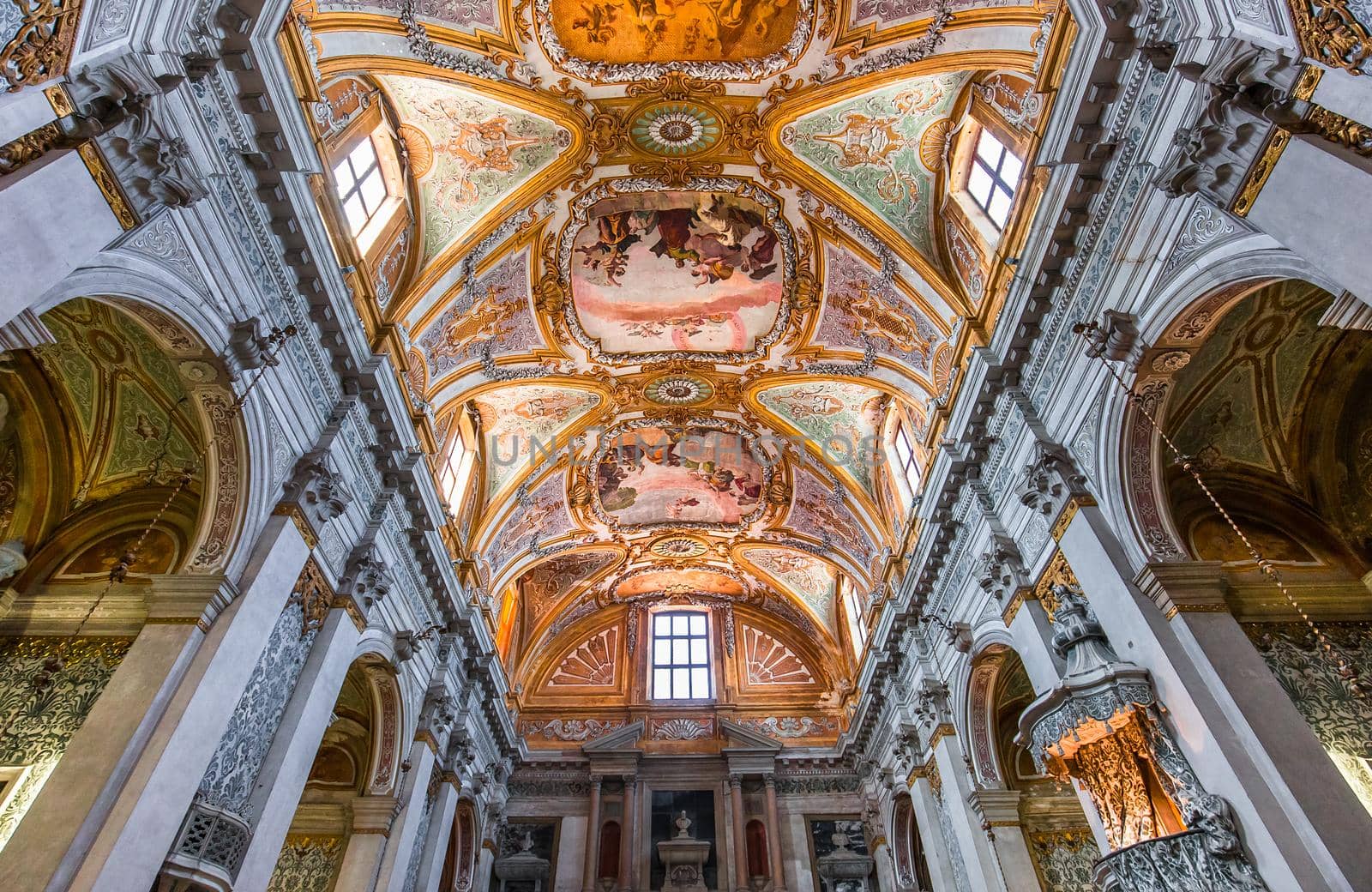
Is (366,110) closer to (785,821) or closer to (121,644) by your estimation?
(121,644)

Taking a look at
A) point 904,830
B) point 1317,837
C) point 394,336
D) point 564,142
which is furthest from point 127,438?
point 904,830

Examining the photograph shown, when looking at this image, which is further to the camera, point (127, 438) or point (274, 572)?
point (127, 438)

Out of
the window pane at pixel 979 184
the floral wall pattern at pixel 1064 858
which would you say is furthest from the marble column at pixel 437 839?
A: the window pane at pixel 979 184

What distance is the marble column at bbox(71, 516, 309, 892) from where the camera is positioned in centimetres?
585

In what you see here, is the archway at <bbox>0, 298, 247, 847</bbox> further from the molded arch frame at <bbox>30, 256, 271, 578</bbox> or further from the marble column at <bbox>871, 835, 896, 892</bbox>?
the marble column at <bbox>871, 835, 896, 892</bbox>

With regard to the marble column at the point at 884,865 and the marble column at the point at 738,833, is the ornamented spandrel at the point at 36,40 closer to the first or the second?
the marble column at the point at 884,865

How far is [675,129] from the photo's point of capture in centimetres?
1123

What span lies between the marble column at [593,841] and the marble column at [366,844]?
727 cm

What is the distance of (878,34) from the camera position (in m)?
9.73

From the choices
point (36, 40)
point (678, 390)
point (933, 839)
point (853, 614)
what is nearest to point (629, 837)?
point (853, 614)

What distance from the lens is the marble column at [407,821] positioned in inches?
430

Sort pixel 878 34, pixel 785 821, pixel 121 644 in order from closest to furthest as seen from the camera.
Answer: pixel 121 644
pixel 878 34
pixel 785 821

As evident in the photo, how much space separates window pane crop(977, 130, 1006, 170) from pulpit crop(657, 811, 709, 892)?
14.7m

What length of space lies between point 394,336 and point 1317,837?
10361mm
